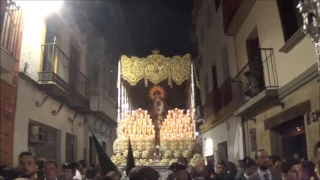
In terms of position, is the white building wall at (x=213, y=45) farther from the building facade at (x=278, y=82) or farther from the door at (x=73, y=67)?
the door at (x=73, y=67)

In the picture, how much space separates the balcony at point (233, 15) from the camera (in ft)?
30.5

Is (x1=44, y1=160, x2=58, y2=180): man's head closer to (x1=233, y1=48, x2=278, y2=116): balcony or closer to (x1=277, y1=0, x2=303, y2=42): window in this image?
(x1=233, y1=48, x2=278, y2=116): balcony

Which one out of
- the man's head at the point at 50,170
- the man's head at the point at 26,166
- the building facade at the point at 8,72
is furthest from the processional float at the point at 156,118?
the man's head at the point at 26,166

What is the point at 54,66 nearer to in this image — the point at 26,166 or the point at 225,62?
the point at 225,62

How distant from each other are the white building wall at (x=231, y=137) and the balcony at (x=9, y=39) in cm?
608

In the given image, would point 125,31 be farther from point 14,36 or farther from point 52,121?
point 14,36

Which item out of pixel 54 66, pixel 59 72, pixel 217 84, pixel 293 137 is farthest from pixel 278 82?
pixel 217 84

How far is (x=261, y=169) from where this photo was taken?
4113 millimetres

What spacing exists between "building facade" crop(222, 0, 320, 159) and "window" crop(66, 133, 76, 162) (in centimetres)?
521

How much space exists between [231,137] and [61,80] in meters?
5.38

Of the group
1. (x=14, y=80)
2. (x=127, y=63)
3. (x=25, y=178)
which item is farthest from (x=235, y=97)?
(x=25, y=178)

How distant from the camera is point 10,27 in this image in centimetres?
669

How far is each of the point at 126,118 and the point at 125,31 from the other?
767cm

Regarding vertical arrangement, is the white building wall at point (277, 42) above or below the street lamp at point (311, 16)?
above
